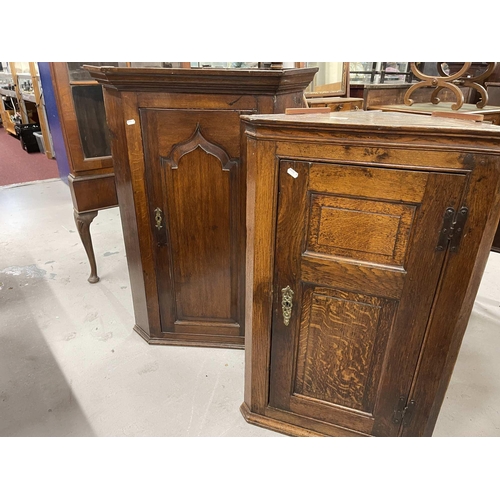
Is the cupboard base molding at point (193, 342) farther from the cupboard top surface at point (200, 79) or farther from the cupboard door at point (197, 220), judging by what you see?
the cupboard top surface at point (200, 79)

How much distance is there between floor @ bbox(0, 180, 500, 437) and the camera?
1614 millimetres

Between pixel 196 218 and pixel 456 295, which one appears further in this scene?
pixel 196 218

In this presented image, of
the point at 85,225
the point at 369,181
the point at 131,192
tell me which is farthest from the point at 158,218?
the point at 369,181

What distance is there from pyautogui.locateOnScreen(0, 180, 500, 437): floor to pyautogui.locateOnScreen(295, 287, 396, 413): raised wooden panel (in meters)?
0.37

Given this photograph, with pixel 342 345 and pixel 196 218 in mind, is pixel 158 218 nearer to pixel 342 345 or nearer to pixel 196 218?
pixel 196 218

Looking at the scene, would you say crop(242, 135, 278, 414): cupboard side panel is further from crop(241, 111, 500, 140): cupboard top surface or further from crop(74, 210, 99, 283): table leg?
crop(74, 210, 99, 283): table leg

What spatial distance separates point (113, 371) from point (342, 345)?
1.20 metres

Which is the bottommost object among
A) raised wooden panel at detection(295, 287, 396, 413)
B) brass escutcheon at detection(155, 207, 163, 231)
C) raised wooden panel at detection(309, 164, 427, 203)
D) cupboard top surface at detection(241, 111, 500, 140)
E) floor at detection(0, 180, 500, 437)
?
floor at detection(0, 180, 500, 437)

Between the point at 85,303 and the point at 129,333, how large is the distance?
47cm

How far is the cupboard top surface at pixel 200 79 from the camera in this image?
4.77ft

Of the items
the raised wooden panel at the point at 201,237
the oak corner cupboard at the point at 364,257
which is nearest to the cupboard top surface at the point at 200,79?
the raised wooden panel at the point at 201,237

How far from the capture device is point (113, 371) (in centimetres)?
190

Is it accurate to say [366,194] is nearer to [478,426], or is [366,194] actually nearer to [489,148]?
[489,148]

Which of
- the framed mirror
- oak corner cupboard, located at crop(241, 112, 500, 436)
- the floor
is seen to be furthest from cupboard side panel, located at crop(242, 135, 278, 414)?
the framed mirror
